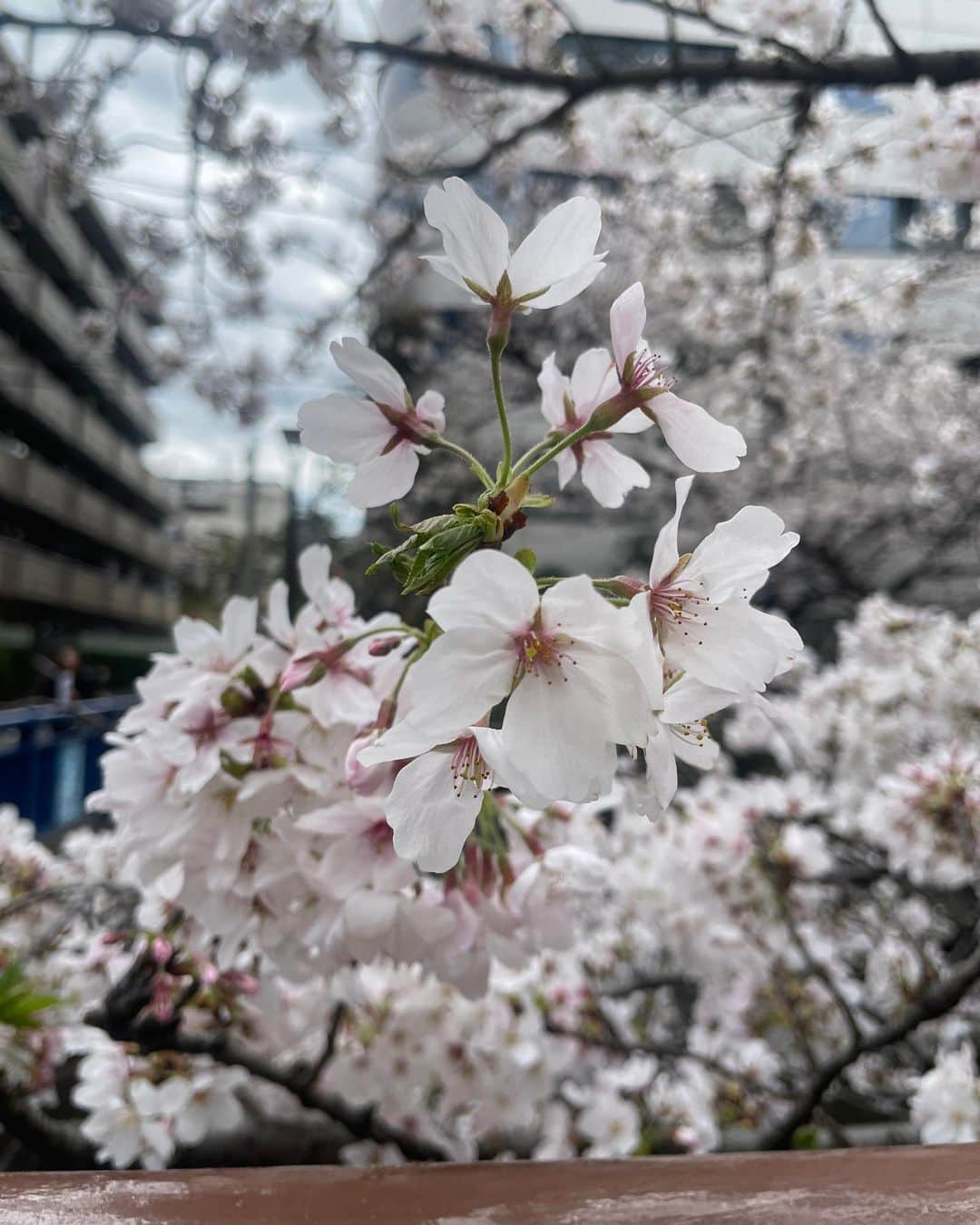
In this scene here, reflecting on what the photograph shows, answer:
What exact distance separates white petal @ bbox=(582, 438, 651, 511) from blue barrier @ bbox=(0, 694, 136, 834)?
14.5 feet

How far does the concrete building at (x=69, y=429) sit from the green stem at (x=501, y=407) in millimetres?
2749

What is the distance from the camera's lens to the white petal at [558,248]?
0.32m

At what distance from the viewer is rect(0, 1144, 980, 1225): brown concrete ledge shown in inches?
11.6

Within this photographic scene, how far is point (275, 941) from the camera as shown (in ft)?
1.79

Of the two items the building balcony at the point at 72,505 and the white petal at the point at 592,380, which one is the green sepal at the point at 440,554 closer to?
the white petal at the point at 592,380

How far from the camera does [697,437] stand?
0.34m

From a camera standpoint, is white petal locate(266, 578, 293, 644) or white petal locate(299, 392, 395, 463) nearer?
white petal locate(299, 392, 395, 463)

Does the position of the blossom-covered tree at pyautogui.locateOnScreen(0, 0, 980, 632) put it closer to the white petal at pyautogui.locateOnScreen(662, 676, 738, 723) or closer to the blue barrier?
the white petal at pyautogui.locateOnScreen(662, 676, 738, 723)

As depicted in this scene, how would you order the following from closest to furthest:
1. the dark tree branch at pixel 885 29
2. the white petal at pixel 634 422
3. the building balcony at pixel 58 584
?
the white petal at pixel 634 422 → the dark tree branch at pixel 885 29 → the building balcony at pixel 58 584

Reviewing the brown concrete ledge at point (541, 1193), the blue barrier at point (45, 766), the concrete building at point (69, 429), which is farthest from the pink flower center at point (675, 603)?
the blue barrier at point (45, 766)

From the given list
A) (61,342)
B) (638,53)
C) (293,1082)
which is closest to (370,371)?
(293,1082)

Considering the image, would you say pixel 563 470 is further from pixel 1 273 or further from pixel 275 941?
pixel 1 273

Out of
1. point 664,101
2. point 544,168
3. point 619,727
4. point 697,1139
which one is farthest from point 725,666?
point 544,168

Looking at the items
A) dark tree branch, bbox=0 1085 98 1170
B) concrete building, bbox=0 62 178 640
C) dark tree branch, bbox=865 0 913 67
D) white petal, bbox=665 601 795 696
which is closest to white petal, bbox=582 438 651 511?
white petal, bbox=665 601 795 696
